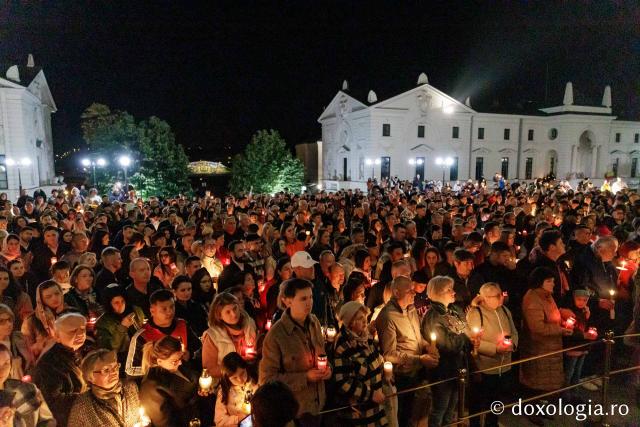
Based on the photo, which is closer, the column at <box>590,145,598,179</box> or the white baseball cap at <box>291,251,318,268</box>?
the white baseball cap at <box>291,251,318,268</box>

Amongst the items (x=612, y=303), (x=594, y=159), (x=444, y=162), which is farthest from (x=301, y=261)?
(x=594, y=159)

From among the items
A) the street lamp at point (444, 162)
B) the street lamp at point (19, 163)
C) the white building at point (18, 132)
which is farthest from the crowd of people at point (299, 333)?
the street lamp at point (444, 162)

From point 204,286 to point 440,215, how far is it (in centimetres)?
725

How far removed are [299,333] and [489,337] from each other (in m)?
2.21

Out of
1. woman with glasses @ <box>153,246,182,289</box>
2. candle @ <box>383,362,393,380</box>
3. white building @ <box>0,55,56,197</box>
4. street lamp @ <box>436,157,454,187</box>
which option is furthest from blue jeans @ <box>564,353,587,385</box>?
street lamp @ <box>436,157,454,187</box>

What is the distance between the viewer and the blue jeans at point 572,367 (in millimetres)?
5449

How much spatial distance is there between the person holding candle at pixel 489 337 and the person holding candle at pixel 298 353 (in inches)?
75.7

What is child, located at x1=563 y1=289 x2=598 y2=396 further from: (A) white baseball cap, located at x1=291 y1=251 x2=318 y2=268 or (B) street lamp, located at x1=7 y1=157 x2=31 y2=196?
(B) street lamp, located at x1=7 y1=157 x2=31 y2=196

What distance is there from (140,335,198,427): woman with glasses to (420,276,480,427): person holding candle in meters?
2.43

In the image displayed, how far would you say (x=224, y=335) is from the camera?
4277mm

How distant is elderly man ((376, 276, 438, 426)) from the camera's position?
4.54m

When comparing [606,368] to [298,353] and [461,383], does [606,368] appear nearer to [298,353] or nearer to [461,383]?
[461,383]

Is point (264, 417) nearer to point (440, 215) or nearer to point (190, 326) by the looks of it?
point (190, 326)

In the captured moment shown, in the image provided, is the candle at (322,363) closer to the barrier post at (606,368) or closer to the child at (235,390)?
the child at (235,390)
